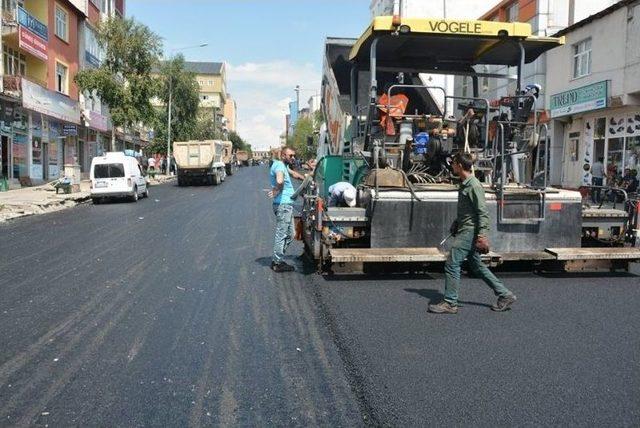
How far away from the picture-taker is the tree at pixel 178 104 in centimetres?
5025

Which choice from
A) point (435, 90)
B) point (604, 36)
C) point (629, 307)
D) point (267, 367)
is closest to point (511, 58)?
point (435, 90)

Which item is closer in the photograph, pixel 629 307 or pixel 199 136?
pixel 629 307

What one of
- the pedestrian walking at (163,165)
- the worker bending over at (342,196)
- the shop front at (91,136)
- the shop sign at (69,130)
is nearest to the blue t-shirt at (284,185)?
the worker bending over at (342,196)

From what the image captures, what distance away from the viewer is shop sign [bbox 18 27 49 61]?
2727 cm

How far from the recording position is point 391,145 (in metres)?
8.39

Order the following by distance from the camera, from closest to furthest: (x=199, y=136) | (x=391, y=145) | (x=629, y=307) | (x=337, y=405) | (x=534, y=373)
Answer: (x=337, y=405) < (x=534, y=373) < (x=629, y=307) < (x=391, y=145) < (x=199, y=136)

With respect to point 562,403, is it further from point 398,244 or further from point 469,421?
point 398,244

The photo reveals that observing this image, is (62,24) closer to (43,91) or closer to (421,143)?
(43,91)

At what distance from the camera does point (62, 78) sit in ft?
115

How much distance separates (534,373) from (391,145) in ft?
14.4

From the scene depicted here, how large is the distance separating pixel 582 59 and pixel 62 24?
2692 cm

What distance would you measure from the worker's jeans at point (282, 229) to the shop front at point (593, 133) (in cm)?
1733

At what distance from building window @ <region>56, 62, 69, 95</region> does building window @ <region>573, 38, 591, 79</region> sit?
25.6 meters

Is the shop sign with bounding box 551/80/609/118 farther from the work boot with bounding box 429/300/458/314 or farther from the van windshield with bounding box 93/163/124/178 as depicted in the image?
the work boot with bounding box 429/300/458/314
